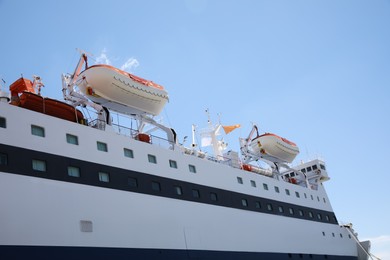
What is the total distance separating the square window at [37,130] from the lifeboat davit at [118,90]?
171 inches

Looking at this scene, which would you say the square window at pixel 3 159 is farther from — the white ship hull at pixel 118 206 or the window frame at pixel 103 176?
the window frame at pixel 103 176

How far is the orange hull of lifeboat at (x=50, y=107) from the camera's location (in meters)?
15.3

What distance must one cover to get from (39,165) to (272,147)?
18838mm

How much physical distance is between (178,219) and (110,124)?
5.25 meters

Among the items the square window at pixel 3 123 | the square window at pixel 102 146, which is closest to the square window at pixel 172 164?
the square window at pixel 102 146

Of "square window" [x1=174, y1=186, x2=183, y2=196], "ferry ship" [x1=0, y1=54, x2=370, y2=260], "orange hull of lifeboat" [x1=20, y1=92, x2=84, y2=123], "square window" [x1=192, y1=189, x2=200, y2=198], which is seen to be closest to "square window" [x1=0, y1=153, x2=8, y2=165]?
"ferry ship" [x1=0, y1=54, x2=370, y2=260]

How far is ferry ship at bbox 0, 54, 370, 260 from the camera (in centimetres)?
1306

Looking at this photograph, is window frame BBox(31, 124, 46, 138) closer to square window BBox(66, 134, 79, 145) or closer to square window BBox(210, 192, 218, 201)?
square window BBox(66, 134, 79, 145)

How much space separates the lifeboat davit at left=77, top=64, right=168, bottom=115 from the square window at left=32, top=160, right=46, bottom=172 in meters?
5.39

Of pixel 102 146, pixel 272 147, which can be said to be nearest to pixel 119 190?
pixel 102 146

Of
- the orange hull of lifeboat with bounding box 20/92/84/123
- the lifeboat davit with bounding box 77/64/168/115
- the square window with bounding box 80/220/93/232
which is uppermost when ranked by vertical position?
the lifeboat davit with bounding box 77/64/168/115

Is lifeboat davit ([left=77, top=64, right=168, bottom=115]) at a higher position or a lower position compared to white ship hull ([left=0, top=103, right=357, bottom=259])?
higher

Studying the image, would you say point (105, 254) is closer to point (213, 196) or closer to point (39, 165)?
point (39, 165)

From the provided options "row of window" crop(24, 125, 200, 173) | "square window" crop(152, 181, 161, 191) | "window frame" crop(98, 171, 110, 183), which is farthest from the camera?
"square window" crop(152, 181, 161, 191)
